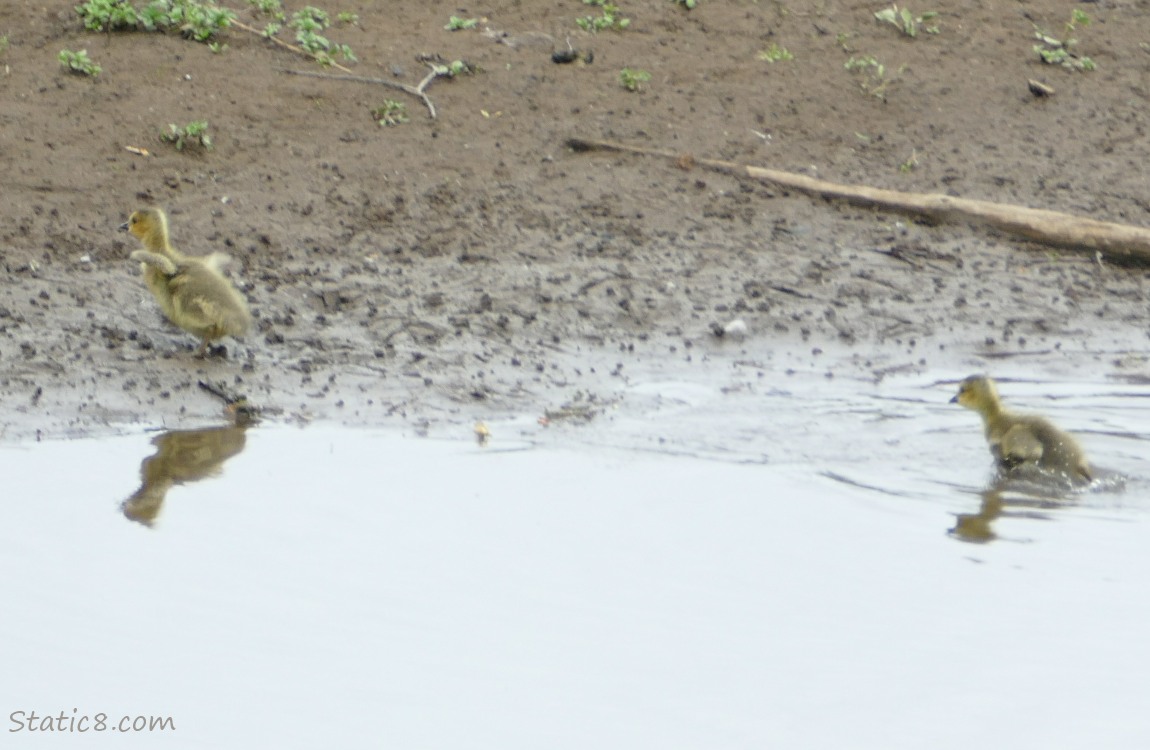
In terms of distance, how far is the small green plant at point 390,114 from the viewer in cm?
1075

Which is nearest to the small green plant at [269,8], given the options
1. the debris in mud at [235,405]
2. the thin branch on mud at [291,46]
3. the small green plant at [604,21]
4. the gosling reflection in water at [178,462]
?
the thin branch on mud at [291,46]

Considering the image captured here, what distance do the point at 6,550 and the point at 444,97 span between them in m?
6.20

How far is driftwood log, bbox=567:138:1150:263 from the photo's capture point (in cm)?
967

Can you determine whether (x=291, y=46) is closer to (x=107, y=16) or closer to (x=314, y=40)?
(x=314, y=40)

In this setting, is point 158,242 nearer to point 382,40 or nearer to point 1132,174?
point 382,40

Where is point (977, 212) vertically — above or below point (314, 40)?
below

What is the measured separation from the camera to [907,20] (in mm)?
12734

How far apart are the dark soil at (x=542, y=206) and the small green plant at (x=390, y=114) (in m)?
0.10

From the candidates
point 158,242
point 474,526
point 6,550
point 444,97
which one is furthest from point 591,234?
point 6,550

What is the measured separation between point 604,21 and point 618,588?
7.58m

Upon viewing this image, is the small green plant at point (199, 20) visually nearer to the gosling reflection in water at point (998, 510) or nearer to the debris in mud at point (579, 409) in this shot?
the debris in mud at point (579, 409)

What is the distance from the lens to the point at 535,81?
1148 centimetres

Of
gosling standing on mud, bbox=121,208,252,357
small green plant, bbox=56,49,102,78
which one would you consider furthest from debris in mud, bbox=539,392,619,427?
small green plant, bbox=56,49,102,78

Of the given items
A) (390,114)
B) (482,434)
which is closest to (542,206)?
(390,114)
